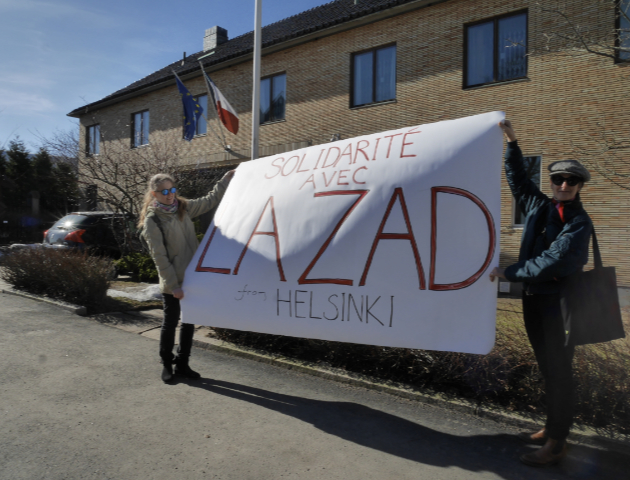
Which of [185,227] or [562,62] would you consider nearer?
[185,227]

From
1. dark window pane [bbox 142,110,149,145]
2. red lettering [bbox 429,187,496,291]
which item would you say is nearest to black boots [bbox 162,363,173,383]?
red lettering [bbox 429,187,496,291]

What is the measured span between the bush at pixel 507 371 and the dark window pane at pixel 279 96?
12.7m

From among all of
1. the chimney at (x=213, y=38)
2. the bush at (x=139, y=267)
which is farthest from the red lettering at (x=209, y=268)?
the chimney at (x=213, y=38)

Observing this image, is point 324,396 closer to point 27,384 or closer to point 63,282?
point 27,384

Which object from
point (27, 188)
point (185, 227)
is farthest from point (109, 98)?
point (185, 227)

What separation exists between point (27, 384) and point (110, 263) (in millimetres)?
4348

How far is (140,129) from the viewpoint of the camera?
2216cm

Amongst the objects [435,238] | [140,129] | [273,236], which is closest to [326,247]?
[273,236]

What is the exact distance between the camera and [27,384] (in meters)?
4.46

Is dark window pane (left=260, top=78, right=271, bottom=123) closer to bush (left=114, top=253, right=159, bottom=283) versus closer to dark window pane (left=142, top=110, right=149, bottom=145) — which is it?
dark window pane (left=142, top=110, right=149, bottom=145)

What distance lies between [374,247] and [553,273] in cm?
113

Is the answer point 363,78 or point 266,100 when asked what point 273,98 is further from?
point 363,78

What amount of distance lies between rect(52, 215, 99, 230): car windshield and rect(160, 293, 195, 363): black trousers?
873 centimetres

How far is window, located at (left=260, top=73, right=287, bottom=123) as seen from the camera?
1633 cm
